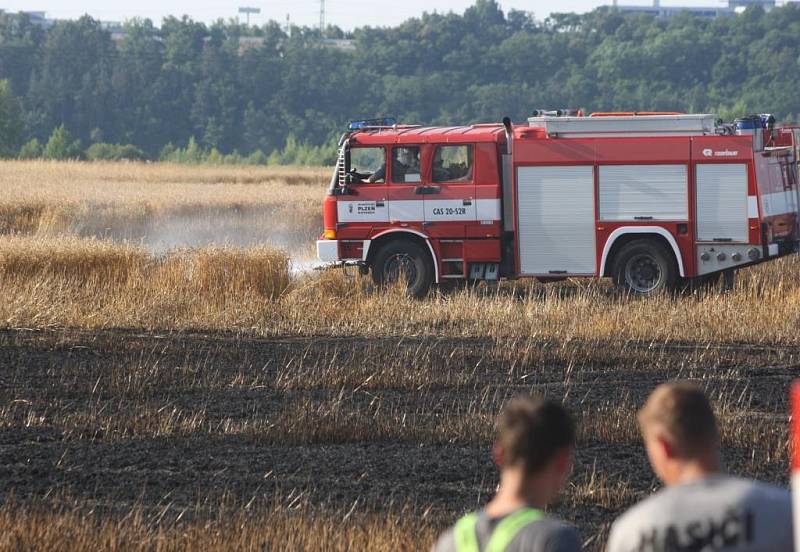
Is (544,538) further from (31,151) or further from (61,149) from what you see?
(31,151)

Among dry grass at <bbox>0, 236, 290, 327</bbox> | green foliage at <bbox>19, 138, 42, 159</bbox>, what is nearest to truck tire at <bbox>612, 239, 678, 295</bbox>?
dry grass at <bbox>0, 236, 290, 327</bbox>

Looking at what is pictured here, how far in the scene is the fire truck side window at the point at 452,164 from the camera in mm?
18891

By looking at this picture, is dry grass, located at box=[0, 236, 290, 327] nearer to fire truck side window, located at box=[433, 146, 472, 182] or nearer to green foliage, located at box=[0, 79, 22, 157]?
fire truck side window, located at box=[433, 146, 472, 182]

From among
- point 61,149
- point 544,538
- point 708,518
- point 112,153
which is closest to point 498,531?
point 544,538

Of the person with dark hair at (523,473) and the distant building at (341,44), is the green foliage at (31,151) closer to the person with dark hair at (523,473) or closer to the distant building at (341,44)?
the distant building at (341,44)

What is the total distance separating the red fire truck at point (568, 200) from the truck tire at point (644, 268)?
19mm

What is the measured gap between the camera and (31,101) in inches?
4296

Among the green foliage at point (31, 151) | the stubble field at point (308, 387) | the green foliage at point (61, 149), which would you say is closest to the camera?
the stubble field at point (308, 387)

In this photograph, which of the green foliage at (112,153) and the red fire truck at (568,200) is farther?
the green foliage at (112,153)

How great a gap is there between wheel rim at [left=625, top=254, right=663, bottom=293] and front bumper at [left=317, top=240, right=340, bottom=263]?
395 centimetres

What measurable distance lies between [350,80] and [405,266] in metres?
96.8

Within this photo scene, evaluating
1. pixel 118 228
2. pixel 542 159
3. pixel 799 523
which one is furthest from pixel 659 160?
pixel 118 228

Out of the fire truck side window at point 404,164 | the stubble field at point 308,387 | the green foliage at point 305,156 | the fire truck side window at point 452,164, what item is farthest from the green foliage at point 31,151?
the fire truck side window at point 452,164

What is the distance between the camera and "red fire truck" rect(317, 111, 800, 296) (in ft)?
59.3
